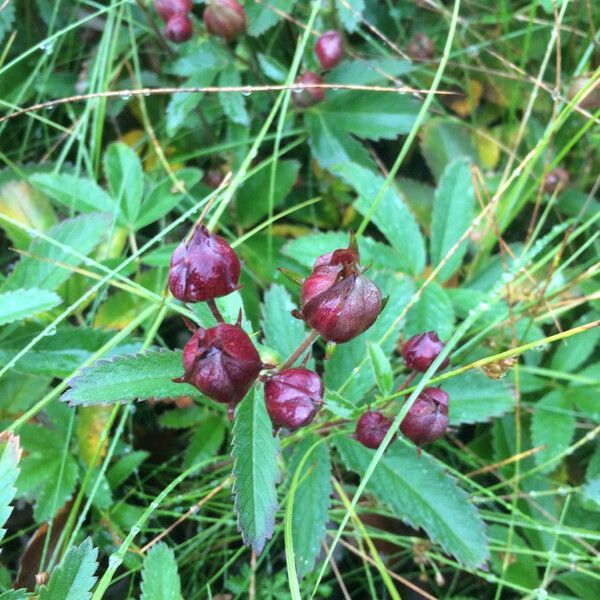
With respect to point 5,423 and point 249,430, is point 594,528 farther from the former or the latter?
point 5,423

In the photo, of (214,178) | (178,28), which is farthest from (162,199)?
(178,28)

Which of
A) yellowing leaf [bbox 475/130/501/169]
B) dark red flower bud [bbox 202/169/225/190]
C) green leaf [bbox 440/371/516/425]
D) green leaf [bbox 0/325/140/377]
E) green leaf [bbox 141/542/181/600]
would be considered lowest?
green leaf [bbox 141/542/181/600]

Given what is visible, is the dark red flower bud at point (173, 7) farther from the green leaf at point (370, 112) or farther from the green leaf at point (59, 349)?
the green leaf at point (59, 349)

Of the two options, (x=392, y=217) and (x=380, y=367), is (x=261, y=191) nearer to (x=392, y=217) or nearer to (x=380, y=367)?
(x=392, y=217)

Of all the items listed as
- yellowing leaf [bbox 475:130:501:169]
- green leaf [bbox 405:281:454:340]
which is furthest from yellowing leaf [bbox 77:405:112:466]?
yellowing leaf [bbox 475:130:501:169]

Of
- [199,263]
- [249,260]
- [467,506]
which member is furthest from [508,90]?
[199,263]

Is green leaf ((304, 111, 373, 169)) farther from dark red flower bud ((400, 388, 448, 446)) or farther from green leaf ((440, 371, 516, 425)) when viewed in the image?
dark red flower bud ((400, 388, 448, 446))
